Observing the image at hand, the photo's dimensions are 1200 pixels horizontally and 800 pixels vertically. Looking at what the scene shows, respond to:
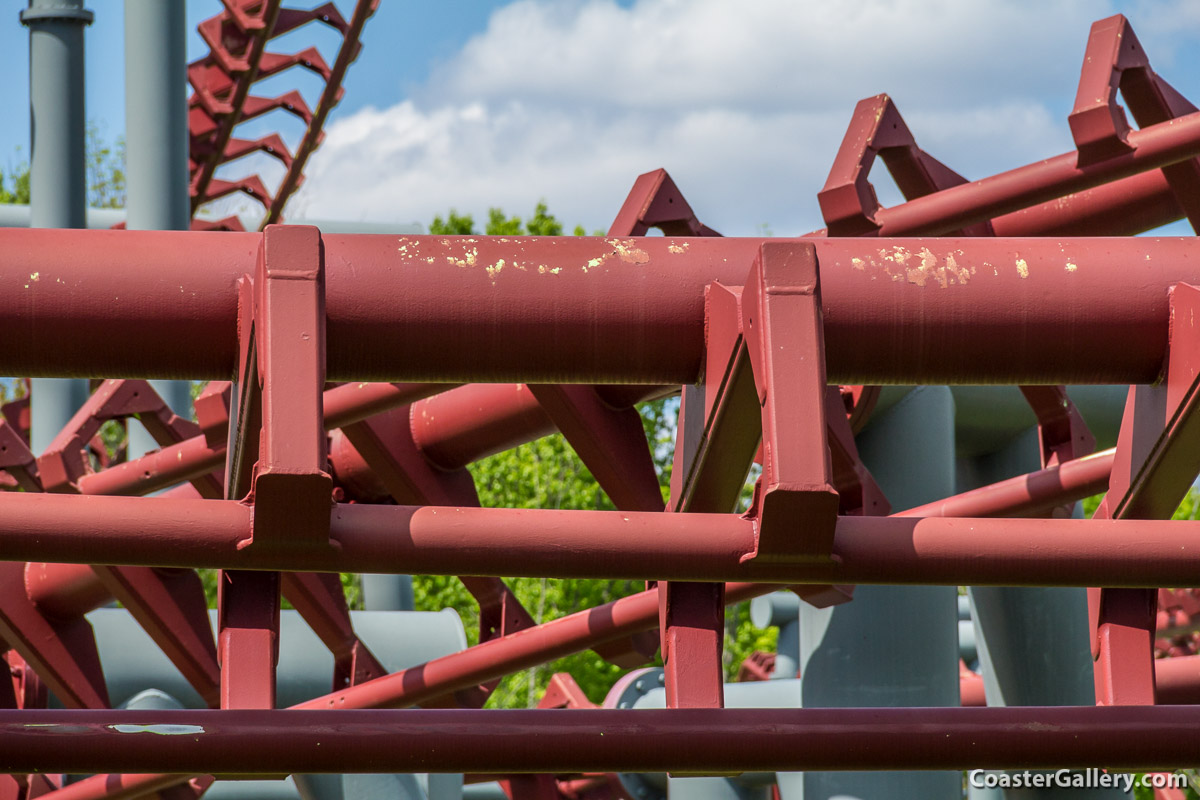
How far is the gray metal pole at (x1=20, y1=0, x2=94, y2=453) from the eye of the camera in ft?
35.1

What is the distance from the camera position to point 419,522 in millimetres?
2447

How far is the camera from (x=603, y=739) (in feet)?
8.34

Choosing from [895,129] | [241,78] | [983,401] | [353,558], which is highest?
[241,78]

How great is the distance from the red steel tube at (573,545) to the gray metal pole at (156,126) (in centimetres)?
826

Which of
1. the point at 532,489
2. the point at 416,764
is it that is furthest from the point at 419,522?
the point at 532,489

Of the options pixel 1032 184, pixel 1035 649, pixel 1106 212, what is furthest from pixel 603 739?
pixel 1035 649

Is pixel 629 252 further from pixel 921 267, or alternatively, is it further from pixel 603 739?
pixel 603 739

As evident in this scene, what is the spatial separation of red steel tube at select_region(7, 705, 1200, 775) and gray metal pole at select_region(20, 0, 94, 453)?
873cm

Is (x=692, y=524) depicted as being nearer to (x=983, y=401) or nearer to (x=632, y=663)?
(x=632, y=663)

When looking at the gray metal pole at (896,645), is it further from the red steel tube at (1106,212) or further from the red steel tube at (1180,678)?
the red steel tube at (1106,212)

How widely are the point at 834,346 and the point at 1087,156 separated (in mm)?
2235

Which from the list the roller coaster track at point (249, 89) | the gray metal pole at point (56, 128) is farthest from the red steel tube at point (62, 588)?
the roller coaster track at point (249, 89)

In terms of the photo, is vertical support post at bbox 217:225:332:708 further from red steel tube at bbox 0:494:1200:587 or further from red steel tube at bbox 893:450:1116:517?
red steel tube at bbox 893:450:1116:517

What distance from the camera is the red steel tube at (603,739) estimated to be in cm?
244
